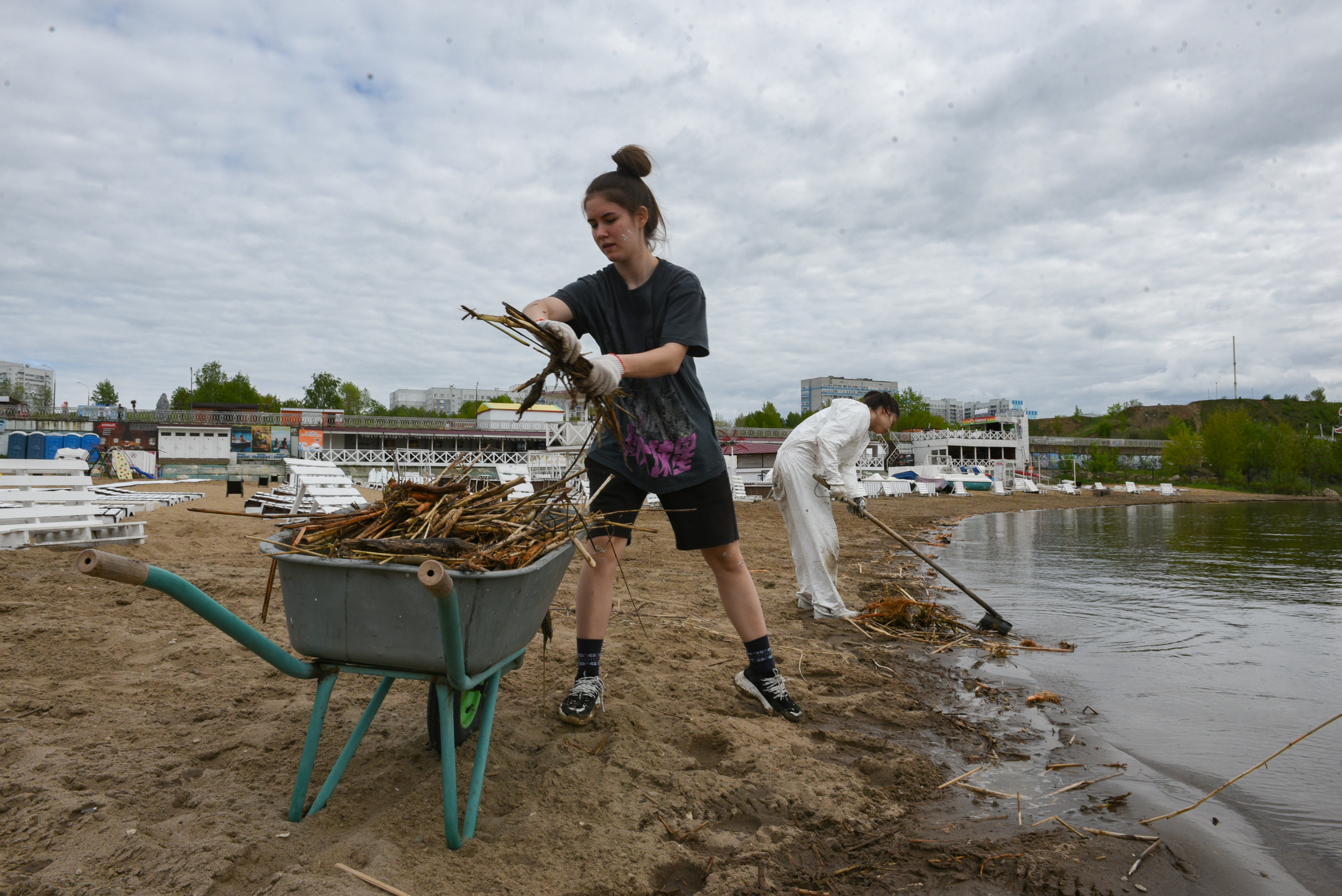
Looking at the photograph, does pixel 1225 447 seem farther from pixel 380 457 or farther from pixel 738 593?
pixel 738 593

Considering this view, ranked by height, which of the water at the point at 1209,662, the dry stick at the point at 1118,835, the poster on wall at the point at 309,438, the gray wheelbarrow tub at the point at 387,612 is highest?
the poster on wall at the point at 309,438

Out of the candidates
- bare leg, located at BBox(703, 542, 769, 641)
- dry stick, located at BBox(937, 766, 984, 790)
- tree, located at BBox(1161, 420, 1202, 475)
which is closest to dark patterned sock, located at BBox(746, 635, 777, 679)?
bare leg, located at BBox(703, 542, 769, 641)

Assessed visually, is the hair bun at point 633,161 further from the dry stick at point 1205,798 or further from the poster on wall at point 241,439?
the poster on wall at point 241,439

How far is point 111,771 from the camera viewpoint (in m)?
1.90

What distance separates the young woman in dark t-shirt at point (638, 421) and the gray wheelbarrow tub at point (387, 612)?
28.8 inches

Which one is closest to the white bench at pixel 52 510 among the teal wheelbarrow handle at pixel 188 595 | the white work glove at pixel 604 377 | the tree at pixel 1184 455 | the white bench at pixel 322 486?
the white bench at pixel 322 486

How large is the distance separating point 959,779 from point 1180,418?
125470 millimetres

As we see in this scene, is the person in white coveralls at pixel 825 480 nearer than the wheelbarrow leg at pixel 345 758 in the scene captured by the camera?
No

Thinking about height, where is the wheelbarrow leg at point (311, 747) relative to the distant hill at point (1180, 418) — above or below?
below

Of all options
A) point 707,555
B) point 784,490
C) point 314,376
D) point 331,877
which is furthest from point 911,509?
point 314,376

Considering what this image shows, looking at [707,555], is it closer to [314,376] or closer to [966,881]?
[966,881]

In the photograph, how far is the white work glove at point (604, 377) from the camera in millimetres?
1882

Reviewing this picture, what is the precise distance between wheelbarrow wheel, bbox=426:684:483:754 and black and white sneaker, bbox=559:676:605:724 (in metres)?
0.30

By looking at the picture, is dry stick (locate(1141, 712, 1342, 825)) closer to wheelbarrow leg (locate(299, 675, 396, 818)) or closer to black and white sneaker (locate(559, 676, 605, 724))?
black and white sneaker (locate(559, 676, 605, 724))
